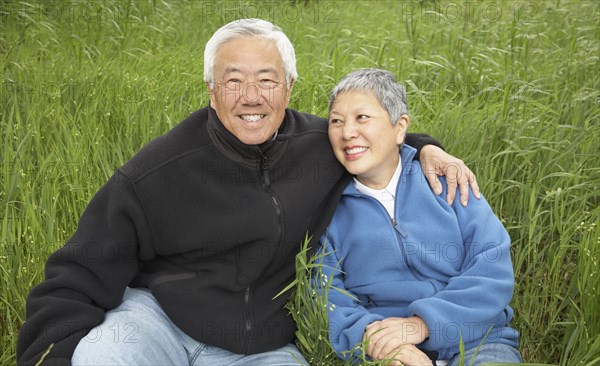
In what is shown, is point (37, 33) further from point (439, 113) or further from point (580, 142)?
point (580, 142)

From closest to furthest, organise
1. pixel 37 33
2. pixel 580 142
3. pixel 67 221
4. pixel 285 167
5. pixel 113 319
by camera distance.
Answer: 1. pixel 113 319
2. pixel 285 167
3. pixel 67 221
4. pixel 580 142
5. pixel 37 33

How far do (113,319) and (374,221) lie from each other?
1012mm

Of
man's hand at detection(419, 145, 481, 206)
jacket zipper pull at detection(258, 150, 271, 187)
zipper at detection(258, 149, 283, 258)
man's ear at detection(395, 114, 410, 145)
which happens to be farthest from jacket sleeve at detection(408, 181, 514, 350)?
jacket zipper pull at detection(258, 150, 271, 187)

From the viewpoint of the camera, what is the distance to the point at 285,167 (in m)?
2.53

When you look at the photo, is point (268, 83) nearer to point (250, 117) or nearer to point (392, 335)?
point (250, 117)

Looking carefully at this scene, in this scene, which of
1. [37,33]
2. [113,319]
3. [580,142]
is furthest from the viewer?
[37,33]

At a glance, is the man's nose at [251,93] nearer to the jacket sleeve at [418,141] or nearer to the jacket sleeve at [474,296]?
the jacket sleeve at [418,141]

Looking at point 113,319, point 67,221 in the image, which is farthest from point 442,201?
point 67,221

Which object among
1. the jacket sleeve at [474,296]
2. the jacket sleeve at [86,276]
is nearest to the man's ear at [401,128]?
the jacket sleeve at [474,296]

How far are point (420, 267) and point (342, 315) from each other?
1.13 feet

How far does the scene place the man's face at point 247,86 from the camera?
2.39 m

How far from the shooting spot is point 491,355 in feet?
7.91

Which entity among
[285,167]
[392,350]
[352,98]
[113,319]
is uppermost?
[352,98]

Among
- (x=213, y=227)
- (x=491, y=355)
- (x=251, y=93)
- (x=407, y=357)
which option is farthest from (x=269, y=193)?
(x=491, y=355)
